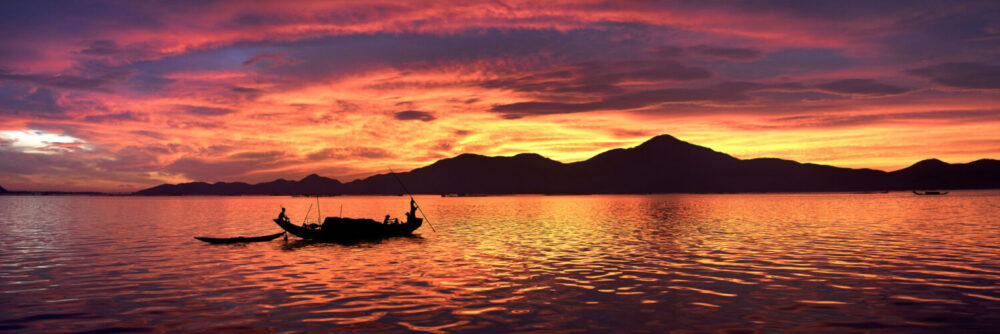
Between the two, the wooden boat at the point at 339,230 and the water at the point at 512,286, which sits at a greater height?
the wooden boat at the point at 339,230

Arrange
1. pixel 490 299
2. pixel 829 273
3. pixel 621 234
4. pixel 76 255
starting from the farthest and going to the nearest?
pixel 621 234
pixel 76 255
pixel 829 273
pixel 490 299

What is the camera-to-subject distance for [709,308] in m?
18.4

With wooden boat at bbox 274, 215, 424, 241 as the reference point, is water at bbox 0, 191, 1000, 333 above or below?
below

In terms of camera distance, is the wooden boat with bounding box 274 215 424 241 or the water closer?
the water

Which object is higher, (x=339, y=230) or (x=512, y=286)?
(x=339, y=230)

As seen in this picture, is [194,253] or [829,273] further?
[194,253]

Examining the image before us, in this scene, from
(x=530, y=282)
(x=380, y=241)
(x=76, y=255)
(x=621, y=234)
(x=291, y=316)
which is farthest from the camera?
(x=621, y=234)

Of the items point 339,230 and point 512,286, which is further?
point 339,230

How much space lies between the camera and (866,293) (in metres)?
20.9

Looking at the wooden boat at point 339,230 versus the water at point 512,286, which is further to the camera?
the wooden boat at point 339,230

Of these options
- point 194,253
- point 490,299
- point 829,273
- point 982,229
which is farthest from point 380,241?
point 982,229

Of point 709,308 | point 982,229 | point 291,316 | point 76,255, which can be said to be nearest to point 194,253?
point 76,255

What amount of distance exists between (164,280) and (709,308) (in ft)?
71.0

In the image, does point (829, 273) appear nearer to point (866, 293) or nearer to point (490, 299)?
point (866, 293)
